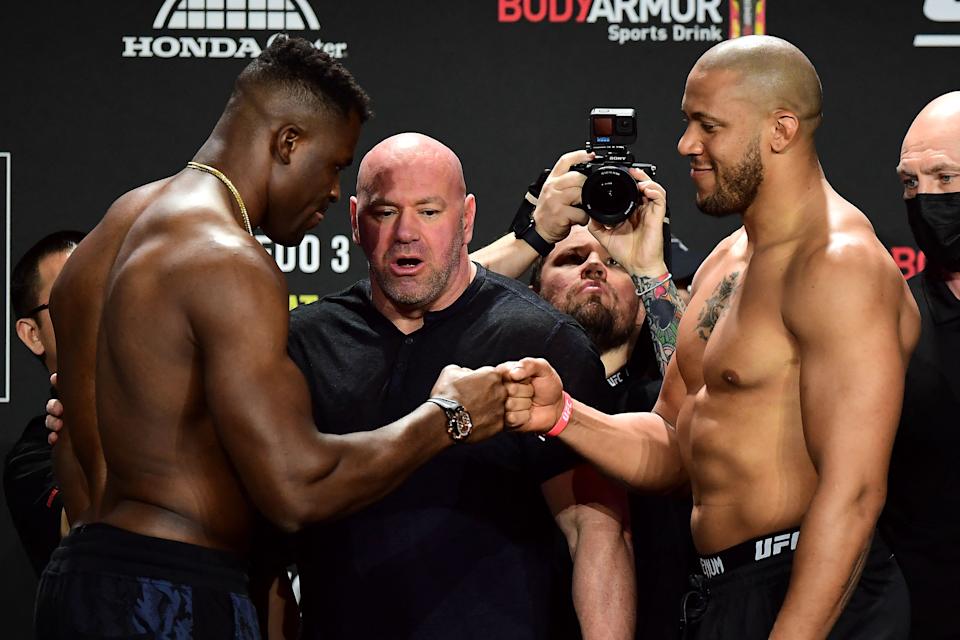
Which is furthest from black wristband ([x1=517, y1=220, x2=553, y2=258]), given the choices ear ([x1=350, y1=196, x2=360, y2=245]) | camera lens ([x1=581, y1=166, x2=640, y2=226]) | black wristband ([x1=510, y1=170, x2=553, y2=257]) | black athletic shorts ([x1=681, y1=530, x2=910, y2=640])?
black athletic shorts ([x1=681, y1=530, x2=910, y2=640])

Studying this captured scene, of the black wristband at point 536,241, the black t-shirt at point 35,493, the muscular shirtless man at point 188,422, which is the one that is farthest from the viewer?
the black wristband at point 536,241

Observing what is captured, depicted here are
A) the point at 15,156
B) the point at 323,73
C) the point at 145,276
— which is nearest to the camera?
the point at 145,276

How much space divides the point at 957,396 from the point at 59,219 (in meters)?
2.34

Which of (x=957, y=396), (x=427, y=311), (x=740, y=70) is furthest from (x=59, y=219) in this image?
(x=957, y=396)

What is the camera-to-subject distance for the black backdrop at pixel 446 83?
3279 millimetres

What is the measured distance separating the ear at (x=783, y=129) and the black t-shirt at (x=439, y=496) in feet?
1.78

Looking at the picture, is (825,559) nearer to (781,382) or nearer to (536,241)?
(781,382)

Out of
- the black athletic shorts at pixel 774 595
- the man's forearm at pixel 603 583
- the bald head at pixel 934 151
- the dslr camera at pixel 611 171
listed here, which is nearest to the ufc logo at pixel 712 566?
the black athletic shorts at pixel 774 595

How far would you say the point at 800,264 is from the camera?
192 cm

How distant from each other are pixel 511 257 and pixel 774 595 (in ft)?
4.07

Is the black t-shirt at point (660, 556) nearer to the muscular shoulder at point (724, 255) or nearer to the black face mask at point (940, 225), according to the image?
the muscular shoulder at point (724, 255)

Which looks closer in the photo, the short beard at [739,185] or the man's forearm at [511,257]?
the short beard at [739,185]

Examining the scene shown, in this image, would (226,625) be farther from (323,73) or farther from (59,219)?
(59,219)

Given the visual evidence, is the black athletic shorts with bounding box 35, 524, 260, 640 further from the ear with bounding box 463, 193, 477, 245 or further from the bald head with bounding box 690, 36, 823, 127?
the bald head with bounding box 690, 36, 823, 127
